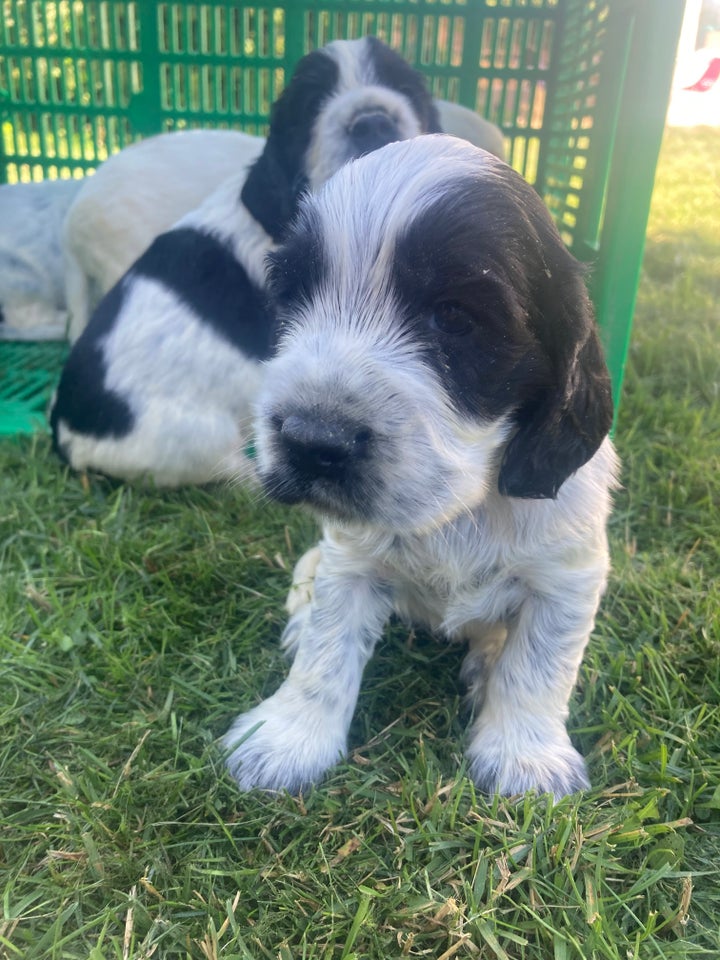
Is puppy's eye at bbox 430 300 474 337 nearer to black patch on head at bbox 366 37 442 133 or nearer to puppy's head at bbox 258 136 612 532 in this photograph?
puppy's head at bbox 258 136 612 532

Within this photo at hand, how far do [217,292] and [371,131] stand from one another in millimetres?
900

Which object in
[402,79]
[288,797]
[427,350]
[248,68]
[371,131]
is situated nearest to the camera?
[427,350]

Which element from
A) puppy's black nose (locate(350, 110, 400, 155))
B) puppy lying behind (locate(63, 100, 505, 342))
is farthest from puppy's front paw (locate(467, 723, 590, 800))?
puppy lying behind (locate(63, 100, 505, 342))

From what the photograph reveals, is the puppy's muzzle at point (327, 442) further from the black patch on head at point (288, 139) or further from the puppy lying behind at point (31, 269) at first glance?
the puppy lying behind at point (31, 269)

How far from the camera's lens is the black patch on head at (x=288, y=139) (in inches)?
127

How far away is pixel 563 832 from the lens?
1790mm

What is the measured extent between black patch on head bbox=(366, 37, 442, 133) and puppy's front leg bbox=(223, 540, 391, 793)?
2.08m

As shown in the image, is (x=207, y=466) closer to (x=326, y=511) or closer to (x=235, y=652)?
(x=235, y=652)

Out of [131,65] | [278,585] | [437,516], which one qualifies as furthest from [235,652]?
[131,65]

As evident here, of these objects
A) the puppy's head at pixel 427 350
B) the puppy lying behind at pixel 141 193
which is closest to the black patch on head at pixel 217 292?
the puppy lying behind at pixel 141 193

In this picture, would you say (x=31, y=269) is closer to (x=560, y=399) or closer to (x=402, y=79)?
(x=402, y=79)

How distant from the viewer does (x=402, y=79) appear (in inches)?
135

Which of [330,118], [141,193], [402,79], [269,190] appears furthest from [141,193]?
→ [402,79]

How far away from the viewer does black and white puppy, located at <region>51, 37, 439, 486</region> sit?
3.33 metres
